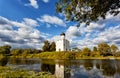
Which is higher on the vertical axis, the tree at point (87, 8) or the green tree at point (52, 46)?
the green tree at point (52, 46)

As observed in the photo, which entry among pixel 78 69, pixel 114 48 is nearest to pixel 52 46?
pixel 114 48

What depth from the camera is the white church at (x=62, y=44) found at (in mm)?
123169

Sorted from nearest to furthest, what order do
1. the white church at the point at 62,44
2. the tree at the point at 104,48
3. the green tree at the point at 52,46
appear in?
the tree at the point at 104,48 → the white church at the point at 62,44 → the green tree at the point at 52,46

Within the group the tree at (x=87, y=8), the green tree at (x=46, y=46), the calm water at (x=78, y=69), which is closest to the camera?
the tree at (x=87, y=8)

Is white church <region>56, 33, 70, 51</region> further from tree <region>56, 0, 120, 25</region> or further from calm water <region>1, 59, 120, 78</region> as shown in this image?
tree <region>56, 0, 120, 25</region>

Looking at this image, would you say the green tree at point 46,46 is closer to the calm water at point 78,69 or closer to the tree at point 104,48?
the tree at point 104,48

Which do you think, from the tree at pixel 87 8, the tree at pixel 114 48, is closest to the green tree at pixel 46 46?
the tree at pixel 114 48

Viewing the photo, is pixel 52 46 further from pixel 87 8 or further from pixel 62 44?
pixel 87 8

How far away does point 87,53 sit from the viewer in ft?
341

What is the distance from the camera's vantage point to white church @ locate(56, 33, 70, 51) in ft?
404

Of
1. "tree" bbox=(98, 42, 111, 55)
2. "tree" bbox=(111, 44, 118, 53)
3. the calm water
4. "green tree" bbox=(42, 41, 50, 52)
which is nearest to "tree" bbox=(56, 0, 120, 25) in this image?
the calm water

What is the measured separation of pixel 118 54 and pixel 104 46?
31.3 feet

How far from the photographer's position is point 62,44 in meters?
123

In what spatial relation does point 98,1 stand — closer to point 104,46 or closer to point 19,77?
point 19,77
